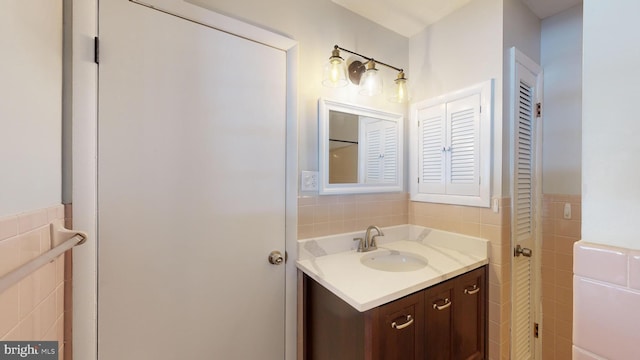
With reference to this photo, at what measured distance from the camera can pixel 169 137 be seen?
1.03 metres

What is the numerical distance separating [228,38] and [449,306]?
1.70 metres

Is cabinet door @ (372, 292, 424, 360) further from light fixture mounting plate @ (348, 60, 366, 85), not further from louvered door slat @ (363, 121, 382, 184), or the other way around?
light fixture mounting plate @ (348, 60, 366, 85)

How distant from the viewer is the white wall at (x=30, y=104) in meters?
0.55

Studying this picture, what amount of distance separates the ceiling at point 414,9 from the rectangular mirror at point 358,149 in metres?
0.62

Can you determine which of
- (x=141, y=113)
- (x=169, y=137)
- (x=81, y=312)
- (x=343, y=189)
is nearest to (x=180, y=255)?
(x=81, y=312)

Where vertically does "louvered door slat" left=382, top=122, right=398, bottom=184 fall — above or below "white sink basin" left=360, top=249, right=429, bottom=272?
above

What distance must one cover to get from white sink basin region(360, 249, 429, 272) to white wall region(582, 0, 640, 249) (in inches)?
42.2

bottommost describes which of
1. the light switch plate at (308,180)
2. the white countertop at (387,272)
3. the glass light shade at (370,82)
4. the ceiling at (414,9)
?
the white countertop at (387,272)

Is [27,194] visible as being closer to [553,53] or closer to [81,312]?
[81,312]

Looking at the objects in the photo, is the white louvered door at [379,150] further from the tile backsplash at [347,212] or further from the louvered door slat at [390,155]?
the tile backsplash at [347,212]

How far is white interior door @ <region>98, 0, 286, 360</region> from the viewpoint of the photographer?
94 cm

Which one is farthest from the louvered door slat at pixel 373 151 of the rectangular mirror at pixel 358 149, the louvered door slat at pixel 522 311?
the louvered door slat at pixel 522 311

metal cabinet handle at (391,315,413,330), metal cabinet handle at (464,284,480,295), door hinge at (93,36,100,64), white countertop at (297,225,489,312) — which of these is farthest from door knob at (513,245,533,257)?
door hinge at (93,36,100,64)

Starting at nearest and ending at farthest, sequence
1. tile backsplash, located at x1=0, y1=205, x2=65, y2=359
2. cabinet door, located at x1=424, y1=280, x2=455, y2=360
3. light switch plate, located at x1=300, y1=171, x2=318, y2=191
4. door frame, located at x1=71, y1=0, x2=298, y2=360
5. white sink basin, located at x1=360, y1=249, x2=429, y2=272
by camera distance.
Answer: tile backsplash, located at x1=0, y1=205, x2=65, y2=359, door frame, located at x1=71, y1=0, x2=298, y2=360, cabinet door, located at x1=424, y1=280, x2=455, y2=360, light switch plate, located at x1=300, y1=171, x2=318, y2=191, white sink basin, located at x1=360, y1=249, x2=429, y2=272
